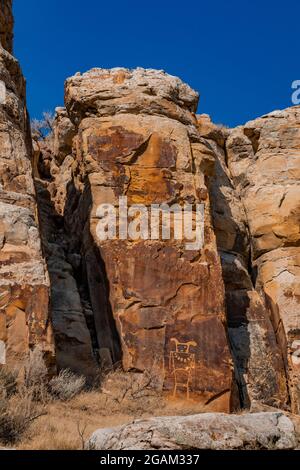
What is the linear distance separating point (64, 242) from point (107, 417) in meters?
6.77

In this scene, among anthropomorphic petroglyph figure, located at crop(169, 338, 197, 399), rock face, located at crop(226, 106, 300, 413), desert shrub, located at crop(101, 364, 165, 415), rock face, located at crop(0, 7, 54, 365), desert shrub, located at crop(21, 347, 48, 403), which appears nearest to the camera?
desert shrub, located at crop(21, 347, 48, 403)

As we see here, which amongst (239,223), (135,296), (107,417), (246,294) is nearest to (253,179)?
(239,223)

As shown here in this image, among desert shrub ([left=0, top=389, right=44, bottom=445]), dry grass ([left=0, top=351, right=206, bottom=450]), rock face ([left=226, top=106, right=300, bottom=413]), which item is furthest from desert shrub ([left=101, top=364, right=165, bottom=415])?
rock face ([left=226, top=106, right=300, bottom=413])

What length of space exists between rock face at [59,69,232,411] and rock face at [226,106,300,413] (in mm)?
2563

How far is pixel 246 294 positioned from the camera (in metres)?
14.8

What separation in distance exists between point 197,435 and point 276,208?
11.0 m

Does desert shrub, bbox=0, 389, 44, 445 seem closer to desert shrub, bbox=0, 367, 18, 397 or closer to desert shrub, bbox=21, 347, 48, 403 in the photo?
desert shrub, bbox=0, 367, 18, 397

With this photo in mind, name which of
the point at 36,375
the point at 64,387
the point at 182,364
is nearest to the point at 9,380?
the point at 36,375

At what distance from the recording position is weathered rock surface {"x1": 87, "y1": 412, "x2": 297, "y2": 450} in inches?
239

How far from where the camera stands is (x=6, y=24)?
50.5ft

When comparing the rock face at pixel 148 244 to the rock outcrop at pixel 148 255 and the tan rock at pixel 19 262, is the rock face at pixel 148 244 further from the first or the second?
the tan rock at pixel 19 262

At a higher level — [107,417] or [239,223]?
[239,223]

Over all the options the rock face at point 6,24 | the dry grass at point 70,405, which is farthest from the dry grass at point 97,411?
the rock face at point 6,24

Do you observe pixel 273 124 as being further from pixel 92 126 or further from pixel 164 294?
pixel 164 294
